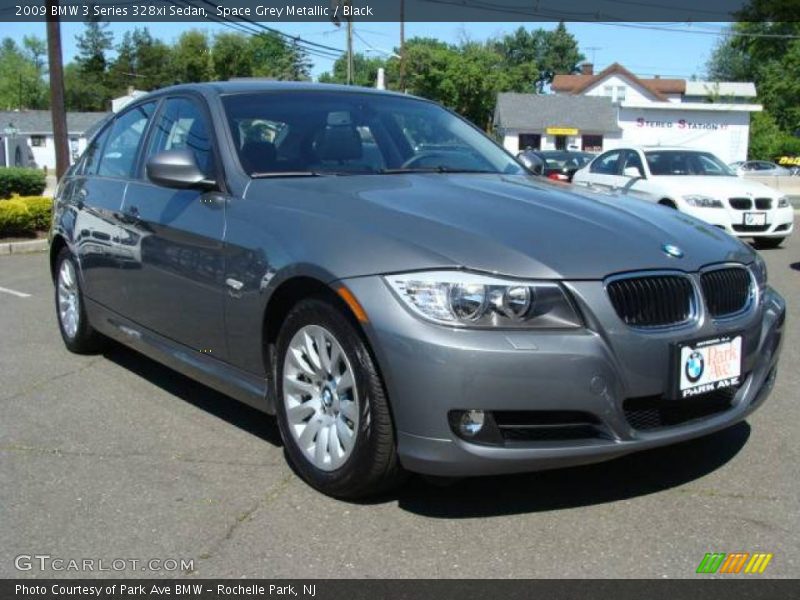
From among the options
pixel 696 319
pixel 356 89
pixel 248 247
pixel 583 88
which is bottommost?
pixel 696 319

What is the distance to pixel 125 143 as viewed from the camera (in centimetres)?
515

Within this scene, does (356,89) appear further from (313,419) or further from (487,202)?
(313,419)

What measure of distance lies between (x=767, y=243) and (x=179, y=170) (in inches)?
430

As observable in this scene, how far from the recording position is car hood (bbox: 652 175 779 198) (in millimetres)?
11625

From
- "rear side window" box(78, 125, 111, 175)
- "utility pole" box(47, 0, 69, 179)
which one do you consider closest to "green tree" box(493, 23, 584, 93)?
"utility pole" box(47, 0, 69, 179)

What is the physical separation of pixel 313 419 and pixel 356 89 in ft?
7.04

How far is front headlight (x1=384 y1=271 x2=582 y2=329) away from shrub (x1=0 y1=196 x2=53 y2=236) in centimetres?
986

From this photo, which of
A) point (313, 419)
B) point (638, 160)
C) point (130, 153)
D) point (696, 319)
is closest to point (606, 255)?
point (696, 319)

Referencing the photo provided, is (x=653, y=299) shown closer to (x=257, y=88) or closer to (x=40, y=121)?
(x=257, y=88)

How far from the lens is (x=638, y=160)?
12.8 m

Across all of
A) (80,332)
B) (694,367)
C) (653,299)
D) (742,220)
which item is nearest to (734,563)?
(694,367)

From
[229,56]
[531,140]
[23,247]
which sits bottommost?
[23,247]

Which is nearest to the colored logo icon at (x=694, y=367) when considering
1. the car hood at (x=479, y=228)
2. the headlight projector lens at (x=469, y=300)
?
the car hood at (x=479, y=228)

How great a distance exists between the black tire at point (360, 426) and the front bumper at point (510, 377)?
8cm
